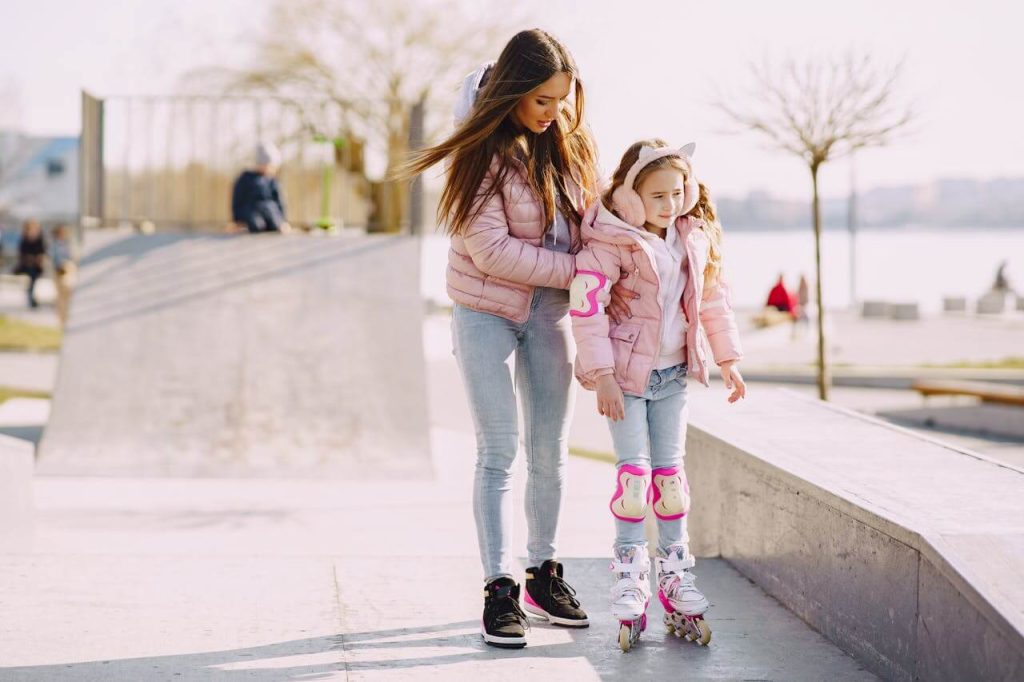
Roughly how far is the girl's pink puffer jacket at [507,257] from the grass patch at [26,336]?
1821 centimetres

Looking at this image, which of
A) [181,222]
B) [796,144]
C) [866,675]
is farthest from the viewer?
[181,222]

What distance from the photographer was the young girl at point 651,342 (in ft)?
13.1

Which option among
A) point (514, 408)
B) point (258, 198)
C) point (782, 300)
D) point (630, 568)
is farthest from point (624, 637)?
point (782, 300)

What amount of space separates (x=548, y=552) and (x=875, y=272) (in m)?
114

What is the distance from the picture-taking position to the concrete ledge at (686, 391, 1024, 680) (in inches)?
126

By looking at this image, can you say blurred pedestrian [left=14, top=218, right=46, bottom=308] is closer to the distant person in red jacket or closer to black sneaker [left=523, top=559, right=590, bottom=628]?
the distant person in red jacket

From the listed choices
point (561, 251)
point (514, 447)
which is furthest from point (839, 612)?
point (561, 251)

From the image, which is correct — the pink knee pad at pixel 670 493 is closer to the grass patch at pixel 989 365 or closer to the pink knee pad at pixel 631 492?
the pink knee pad at pixel 631 492

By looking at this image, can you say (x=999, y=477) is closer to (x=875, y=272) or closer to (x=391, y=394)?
(x=391, y=394)

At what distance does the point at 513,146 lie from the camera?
4.12 meters

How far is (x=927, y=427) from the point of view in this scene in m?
14.6

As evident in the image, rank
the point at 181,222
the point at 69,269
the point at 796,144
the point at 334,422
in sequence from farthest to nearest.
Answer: the point at 69,269 < the point at 181,222 < the point at 796,144 < the point at 334,422

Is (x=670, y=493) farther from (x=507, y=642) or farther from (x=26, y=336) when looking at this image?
(x=26, y=336)

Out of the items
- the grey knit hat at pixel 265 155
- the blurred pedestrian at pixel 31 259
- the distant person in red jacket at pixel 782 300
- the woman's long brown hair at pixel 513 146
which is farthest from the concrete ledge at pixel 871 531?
the blurred pedestrian at pixel 31 259
